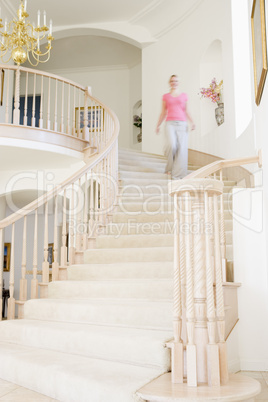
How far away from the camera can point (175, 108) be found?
602 centimetres

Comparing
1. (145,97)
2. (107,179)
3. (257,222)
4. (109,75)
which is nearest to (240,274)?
(257,222)

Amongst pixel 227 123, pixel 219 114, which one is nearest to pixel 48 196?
pixel 227 123

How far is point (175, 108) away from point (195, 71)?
2.76 metres

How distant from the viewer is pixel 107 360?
9.46ft

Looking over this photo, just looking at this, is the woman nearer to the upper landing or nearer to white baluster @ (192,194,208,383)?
the upper landing

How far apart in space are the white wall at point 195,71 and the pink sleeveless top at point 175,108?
93 cm

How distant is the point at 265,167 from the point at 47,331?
2190 mm

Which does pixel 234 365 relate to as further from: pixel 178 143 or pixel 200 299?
pixel 178 143

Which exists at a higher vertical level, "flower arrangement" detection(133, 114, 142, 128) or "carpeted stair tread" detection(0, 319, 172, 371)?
"flower arrangement" detection(133, 114, 142, 128)

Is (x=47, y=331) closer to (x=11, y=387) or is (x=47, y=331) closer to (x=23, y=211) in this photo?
(x=11, y=387)

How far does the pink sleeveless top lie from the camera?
237 inches

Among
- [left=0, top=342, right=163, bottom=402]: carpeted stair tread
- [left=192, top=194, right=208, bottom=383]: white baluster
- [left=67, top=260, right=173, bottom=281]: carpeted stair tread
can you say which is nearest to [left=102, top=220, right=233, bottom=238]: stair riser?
[left=67, top=260, right=173, bottom=281]: carpeted stair tread

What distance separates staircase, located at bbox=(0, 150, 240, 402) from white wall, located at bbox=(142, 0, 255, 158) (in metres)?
2.23

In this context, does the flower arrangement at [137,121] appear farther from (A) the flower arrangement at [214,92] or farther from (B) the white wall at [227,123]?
(A) the flower arrangement at [214,92]
